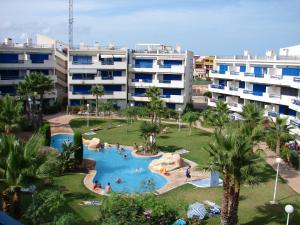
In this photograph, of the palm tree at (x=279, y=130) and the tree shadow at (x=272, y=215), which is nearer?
A: the tree shadow at (x=272, y=215)

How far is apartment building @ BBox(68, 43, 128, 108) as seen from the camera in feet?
217

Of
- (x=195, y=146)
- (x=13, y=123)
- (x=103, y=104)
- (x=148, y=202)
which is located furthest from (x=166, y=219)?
(x=103, y=104)

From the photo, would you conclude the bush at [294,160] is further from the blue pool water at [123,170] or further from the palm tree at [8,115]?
the palm tree at [8,115]

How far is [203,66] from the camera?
513 feet

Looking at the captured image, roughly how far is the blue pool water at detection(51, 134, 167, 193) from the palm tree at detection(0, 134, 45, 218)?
11.6m

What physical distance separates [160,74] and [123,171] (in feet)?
108

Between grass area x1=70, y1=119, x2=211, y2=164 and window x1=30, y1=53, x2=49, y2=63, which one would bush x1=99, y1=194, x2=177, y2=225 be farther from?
window x1=30, y1=53, x2=49, y2=63

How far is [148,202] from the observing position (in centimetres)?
2077

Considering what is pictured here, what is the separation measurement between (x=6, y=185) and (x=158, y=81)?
50.3 metres

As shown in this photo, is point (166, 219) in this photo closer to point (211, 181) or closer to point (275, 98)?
point (211, 181)

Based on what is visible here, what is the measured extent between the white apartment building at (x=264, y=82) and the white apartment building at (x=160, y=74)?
581 cm

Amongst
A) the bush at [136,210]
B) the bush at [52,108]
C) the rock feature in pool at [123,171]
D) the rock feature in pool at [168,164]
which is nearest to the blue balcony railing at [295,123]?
the rock feature in pool at [168,164]

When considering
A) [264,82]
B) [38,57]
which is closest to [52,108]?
[38,57]

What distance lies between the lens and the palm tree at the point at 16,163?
61.7ft
